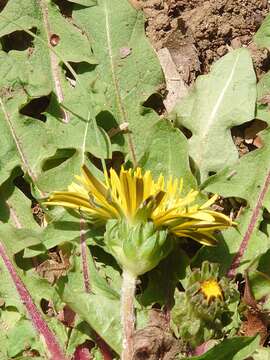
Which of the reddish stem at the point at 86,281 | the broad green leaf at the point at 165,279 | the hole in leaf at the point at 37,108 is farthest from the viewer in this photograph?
the hole in leaf at the point at 37,108

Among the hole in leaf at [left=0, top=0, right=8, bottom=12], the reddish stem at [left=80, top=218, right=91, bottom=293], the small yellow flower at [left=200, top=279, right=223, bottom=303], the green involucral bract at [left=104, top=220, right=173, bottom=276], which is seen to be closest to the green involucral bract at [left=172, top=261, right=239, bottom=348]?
the small yellow flower at [left=200, top=279, right=223, bottom=303]

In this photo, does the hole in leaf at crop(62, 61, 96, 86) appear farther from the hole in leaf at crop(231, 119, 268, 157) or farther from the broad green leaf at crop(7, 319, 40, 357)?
the broad green leaf at crop(7, 319, 40, 357)

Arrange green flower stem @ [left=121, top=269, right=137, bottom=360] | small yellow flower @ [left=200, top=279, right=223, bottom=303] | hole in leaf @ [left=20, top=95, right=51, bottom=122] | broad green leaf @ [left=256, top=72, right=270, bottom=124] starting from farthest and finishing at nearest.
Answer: hole in leaf @ [left=20, top=95, right=51, bottom=122] < broad green leaf @ [left=256, top=72, right=270, bottom=124] < green flower stem @ [left=121, top=269, right=137, bottom=360] < small yellow flower @ [left=200, top=279, right=223, bottom=303]

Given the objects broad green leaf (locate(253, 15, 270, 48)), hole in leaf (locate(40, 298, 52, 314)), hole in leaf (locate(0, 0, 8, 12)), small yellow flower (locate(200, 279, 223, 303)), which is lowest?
hole in leaf (locate(40, 298, 52, 314))

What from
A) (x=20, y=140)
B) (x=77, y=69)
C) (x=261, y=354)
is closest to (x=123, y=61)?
(x=77, y=69)

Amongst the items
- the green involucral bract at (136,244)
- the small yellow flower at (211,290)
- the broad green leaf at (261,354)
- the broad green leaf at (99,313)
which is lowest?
the broad green leaf at (261,354)

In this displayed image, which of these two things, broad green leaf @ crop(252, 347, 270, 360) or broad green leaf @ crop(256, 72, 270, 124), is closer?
broad green leaf @ crop(252, 347, 270, 360)

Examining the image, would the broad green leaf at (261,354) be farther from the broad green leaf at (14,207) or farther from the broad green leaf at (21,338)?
the broad green leaf at (14,207)

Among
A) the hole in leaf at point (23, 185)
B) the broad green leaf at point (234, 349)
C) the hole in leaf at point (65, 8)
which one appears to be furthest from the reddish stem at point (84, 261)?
the hole in leaf at point (65, 8)

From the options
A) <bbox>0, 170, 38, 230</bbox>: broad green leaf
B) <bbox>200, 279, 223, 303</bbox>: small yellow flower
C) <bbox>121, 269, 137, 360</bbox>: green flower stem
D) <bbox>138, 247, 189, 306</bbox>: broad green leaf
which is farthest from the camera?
<bbox>0, 170, 38, 230</bbox>: broad green leaf
